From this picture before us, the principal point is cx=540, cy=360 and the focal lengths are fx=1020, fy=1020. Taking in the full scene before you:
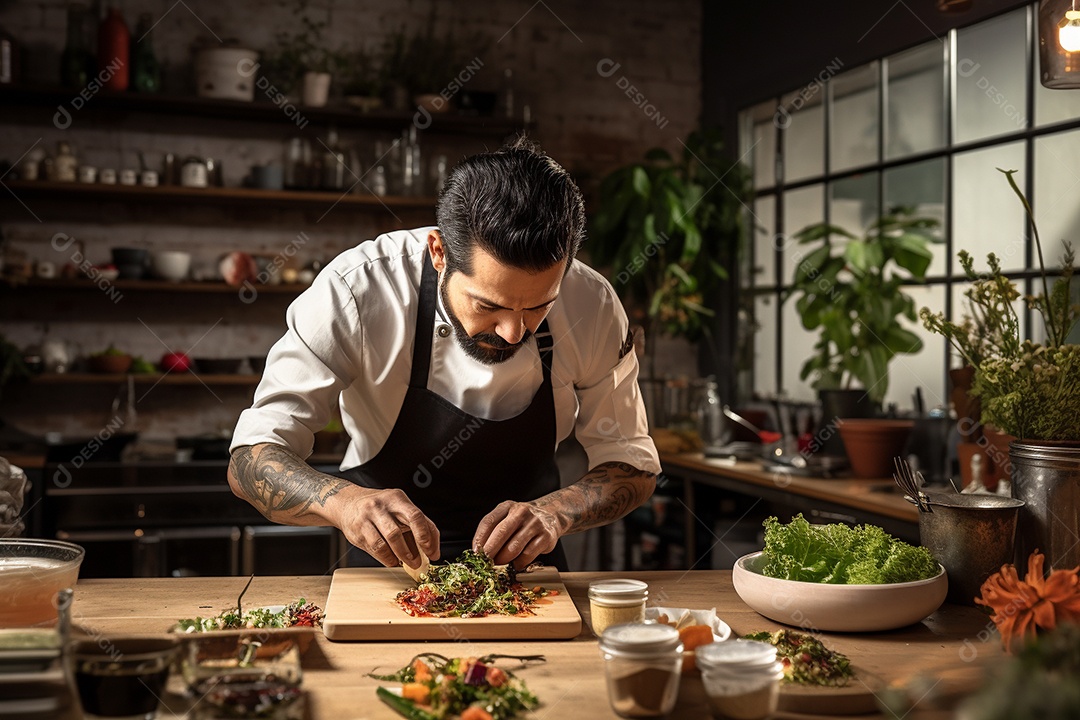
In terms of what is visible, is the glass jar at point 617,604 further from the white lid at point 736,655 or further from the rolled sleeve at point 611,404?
the rolled sleeve at point 611,404

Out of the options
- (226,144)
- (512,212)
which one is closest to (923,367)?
(512,212)

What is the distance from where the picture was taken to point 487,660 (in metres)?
1.50

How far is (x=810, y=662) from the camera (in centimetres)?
142

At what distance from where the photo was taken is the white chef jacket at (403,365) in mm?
2146

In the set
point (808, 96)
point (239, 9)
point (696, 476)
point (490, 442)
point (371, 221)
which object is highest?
point (239, 9)

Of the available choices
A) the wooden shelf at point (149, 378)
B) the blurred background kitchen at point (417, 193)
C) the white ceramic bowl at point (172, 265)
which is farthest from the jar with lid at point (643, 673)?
the white ceramic bowl at point (172, 265)

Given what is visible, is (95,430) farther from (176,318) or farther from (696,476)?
(696,476)

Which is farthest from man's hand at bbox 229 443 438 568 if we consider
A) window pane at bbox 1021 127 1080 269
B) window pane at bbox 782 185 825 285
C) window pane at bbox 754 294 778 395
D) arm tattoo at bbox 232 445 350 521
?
window pane at bbox 754 294 778 395

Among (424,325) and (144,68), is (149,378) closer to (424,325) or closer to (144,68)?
(144,68)

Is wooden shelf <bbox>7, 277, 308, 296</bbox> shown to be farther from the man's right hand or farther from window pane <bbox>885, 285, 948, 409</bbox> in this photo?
the man's right hand

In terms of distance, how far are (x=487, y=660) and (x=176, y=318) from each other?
388 cm

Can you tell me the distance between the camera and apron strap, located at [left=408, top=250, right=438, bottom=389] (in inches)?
90.6

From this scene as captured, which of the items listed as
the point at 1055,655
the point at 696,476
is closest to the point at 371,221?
the point at 696,476

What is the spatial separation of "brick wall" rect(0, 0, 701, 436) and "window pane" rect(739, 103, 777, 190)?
0.57 metres
